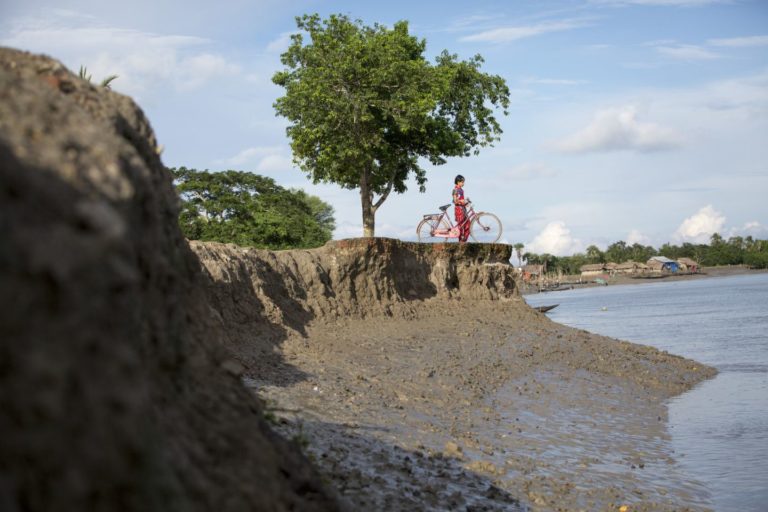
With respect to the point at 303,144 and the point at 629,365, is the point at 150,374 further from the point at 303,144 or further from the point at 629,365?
the point at 303,144

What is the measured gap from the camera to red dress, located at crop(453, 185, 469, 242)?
2275 cm

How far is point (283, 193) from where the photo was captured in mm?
47594

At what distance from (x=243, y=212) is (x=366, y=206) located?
13.4m

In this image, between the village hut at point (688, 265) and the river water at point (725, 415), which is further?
the village hut at point (688, 265)

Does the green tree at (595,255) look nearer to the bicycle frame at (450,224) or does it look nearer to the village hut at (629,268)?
the village hut at (629,268)

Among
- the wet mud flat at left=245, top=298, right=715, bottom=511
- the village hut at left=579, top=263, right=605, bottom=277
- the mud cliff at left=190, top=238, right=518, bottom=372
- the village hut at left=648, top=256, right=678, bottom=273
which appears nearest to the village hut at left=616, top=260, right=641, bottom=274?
the village hut at left=648, top=256, right=678, bottom=273

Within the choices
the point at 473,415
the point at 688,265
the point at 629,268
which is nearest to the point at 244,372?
the point at 473,415

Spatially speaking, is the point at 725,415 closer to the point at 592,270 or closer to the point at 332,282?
the point at 332,282

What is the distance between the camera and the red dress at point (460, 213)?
896 inches

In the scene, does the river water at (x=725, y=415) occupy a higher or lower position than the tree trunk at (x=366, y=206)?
lower

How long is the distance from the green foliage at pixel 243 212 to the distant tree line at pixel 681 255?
121874 mm

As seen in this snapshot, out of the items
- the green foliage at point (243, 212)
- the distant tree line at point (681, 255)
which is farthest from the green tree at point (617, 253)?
the green foliage at point (243, 212)

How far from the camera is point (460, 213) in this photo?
22953 millimetres

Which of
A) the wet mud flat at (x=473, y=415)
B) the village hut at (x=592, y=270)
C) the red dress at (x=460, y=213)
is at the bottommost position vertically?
the wet mud flat at (x=473, y=415)
